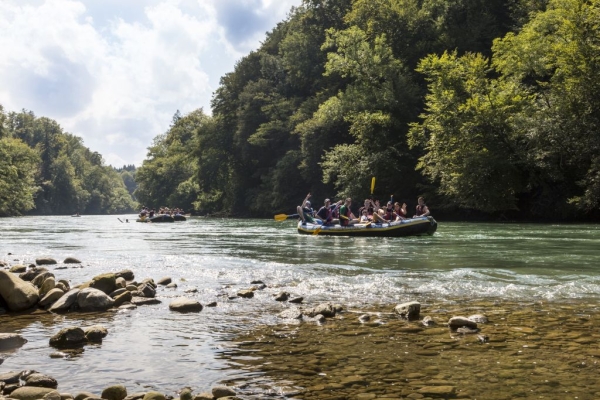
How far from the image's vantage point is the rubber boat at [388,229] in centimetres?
1933

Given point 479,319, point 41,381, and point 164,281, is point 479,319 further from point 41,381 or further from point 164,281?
point 164,281

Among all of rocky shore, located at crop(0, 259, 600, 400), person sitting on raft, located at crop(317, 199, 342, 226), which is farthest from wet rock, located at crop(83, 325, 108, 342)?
person sitting on raft, located at crop(317, 199, 342, 226)

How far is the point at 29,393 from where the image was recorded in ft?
12.3

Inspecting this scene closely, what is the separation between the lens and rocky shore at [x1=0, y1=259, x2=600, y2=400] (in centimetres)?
392

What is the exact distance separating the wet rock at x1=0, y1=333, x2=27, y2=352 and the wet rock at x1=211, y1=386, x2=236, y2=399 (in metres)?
2.49

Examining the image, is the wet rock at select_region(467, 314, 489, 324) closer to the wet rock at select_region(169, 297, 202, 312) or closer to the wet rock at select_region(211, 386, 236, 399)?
the wet rock at select_region(211, 386, 236, 399)

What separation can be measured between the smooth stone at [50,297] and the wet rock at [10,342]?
202cm

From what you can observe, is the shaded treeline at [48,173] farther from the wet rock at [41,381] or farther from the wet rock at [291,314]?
the wet rock at [41,381]

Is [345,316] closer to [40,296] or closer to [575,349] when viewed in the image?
[575,349]

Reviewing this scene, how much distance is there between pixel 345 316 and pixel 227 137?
160 ft

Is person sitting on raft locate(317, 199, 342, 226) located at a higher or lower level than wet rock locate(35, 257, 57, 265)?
higher

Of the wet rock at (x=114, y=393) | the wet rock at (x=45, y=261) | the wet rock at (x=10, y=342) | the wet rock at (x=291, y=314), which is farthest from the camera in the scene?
the wet rock at (x=45, y=261)

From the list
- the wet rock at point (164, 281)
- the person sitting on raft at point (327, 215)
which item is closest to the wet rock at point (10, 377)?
the wet rock at point (164, 281)

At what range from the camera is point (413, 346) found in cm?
509
